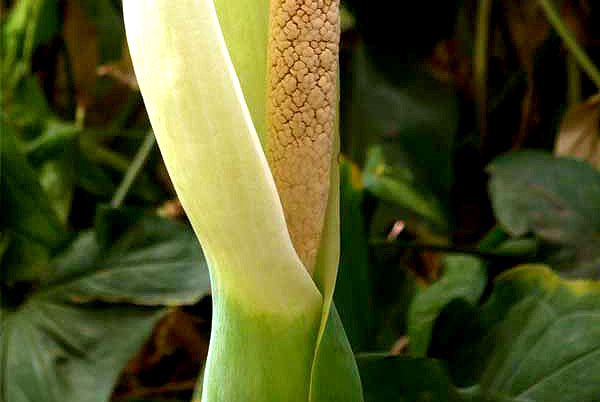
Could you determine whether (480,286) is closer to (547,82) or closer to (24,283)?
(24,283)

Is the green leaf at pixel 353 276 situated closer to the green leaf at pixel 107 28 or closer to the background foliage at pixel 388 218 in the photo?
the background foliage at pixel 388 218

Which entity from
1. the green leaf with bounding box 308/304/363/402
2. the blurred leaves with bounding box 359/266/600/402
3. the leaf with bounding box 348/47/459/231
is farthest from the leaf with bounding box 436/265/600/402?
the leaf with bounding box 348/47/459/231

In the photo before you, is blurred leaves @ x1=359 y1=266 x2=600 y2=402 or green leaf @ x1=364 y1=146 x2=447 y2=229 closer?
blurred leaves @ x1=359 y1=266 x2=600 y2=402

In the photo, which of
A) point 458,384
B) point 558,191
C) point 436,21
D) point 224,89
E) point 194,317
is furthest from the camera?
point 436,21

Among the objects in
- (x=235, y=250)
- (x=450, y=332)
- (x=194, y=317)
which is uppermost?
(x=235, y=250)

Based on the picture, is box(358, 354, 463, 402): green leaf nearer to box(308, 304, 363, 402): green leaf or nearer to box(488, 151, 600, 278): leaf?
box(308, 304, 363, 402): green leaf

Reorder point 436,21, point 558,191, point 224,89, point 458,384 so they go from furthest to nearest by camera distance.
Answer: point 436,21
point 558,191
point 458,384
point 224,89

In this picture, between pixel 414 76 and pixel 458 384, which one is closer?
pixel 458 384

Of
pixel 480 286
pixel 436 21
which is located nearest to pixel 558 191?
pixel 480 286
